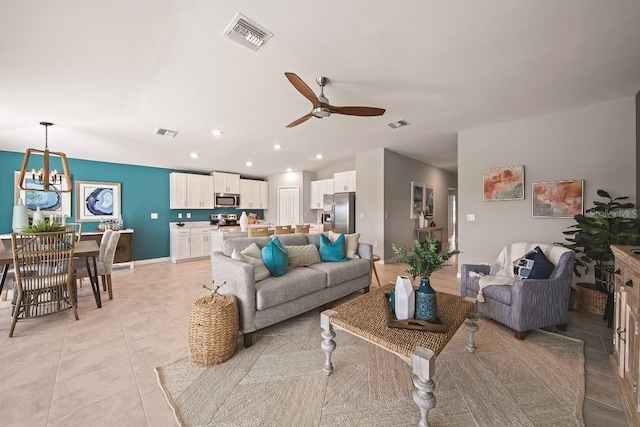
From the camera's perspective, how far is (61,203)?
5.04m

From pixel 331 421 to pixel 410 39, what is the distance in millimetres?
2687

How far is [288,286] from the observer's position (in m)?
2.48

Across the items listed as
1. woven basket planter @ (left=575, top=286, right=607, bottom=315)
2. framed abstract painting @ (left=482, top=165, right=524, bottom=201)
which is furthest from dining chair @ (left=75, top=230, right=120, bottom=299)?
woven basket planter @ (left=575, top=286, right=607, bottom=315)

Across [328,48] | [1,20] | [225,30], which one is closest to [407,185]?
[328,48]

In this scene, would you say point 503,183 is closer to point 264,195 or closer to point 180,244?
point 264,195

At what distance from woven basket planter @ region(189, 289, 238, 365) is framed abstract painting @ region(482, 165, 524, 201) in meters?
4.12

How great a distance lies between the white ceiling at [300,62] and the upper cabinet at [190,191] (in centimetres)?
231

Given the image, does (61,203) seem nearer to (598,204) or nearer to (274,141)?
(274,141)

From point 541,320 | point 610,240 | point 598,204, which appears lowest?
point 541,320

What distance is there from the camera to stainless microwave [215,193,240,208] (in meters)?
7.02

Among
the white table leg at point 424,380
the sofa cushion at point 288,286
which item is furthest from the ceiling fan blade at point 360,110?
the white table leg at point 424,380

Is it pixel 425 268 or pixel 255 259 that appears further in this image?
pixel 255 259

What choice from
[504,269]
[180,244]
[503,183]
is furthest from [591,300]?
[180,244]

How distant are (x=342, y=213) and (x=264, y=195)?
121 inches
